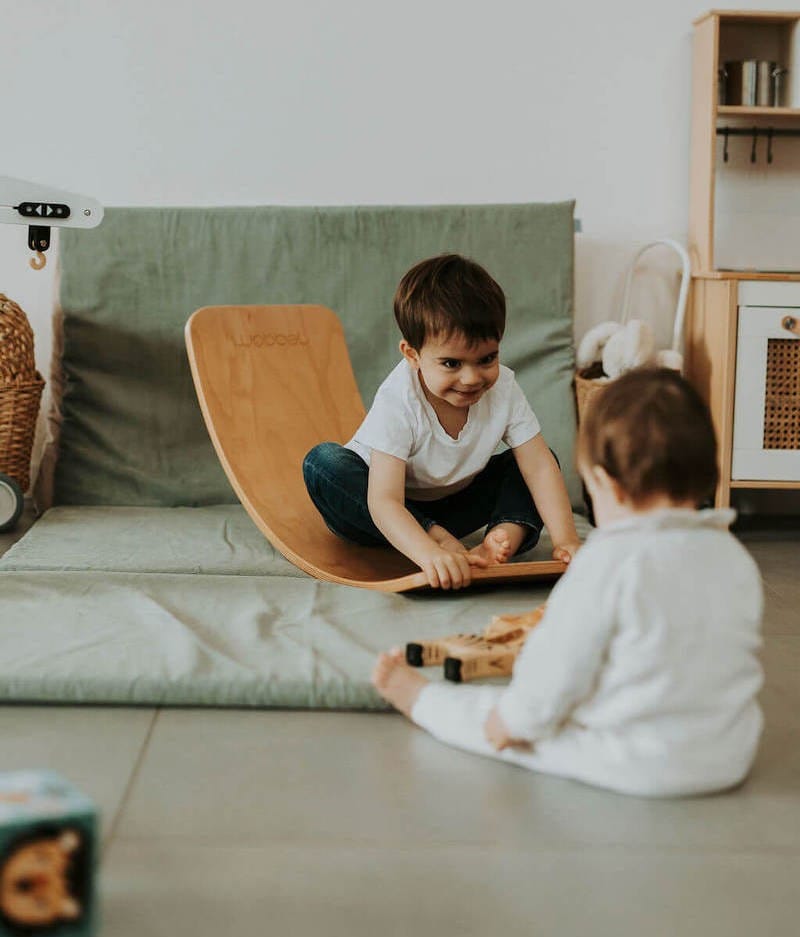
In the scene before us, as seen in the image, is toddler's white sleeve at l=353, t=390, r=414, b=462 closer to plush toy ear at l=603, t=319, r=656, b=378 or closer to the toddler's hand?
the toddler's hand

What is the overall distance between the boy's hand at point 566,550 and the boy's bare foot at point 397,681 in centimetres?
49

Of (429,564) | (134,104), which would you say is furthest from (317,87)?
(429,564)

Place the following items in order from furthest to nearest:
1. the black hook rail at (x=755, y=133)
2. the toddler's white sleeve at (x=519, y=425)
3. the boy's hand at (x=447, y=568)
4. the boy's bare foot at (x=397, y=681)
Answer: the black hook rail at (x=755, y=133) < the toddler's white sleeve at (x=519, y=425) < the boy's hand at (x=447, y=568) < the boy's bare foot at (x=397, y=681)

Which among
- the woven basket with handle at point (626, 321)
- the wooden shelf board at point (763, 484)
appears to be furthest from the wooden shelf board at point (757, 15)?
the wooden shelf board at point (763, 484)

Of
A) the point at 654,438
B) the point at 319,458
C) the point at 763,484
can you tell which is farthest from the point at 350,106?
the point at 654,438

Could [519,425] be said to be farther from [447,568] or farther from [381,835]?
[381,835]

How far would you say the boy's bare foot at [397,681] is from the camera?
1394 mm

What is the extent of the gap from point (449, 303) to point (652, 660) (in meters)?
0.82

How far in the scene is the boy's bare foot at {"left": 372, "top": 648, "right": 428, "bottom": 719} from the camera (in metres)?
1.39

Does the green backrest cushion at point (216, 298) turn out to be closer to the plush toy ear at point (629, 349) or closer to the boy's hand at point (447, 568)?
the plush toy ear at point (629, 349)

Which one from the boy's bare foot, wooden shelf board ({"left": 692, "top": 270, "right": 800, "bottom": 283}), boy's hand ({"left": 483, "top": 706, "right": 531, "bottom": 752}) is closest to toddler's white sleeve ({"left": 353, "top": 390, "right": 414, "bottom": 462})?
the boy's bare foot

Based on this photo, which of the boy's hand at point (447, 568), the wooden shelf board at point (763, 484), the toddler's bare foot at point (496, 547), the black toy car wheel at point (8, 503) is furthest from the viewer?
the wooden shelf board at point (763, 484)

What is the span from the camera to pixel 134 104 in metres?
2.79

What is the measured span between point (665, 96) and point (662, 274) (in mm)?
416
